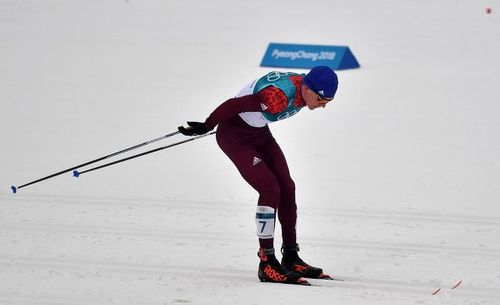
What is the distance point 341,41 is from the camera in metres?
18.9

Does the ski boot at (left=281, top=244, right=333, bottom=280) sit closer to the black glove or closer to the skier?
the skier

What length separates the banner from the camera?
52.3 feet

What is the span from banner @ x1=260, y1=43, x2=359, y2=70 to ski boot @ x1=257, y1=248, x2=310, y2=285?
9.76m

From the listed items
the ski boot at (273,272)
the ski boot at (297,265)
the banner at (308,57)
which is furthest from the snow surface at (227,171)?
the banner at (308,57)

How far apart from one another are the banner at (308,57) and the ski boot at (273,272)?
976 centimetres

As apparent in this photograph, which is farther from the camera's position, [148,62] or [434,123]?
[148,62]

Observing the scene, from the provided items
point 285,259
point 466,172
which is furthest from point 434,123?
point 285,259

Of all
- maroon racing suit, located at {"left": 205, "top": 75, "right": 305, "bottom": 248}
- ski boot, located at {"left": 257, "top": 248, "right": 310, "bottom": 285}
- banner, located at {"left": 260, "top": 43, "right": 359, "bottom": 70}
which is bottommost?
ski boot, located at {"left": 257, "top": 248, "right": 310, "bottom": 285}

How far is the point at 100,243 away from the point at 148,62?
977cm

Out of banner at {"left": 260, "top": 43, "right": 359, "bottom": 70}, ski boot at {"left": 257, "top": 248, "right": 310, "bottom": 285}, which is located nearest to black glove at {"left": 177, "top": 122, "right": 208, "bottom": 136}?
ski boot at {"left": 257, "top": 248, "right": 310, "bottom": 285}

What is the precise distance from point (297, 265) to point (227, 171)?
142 inches

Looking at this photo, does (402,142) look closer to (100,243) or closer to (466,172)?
(466,172)

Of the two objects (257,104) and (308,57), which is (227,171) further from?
(308,57)

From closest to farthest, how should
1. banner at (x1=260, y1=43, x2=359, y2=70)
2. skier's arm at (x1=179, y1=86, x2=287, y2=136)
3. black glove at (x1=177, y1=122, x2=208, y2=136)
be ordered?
skier's arm at (x1=179, y1=86, x2=287, y2=136) → black glove at (x1=177, y1=122, x2=208, y2=136) → banner at (x1=260, y1=43, x2=359, y2=70)
